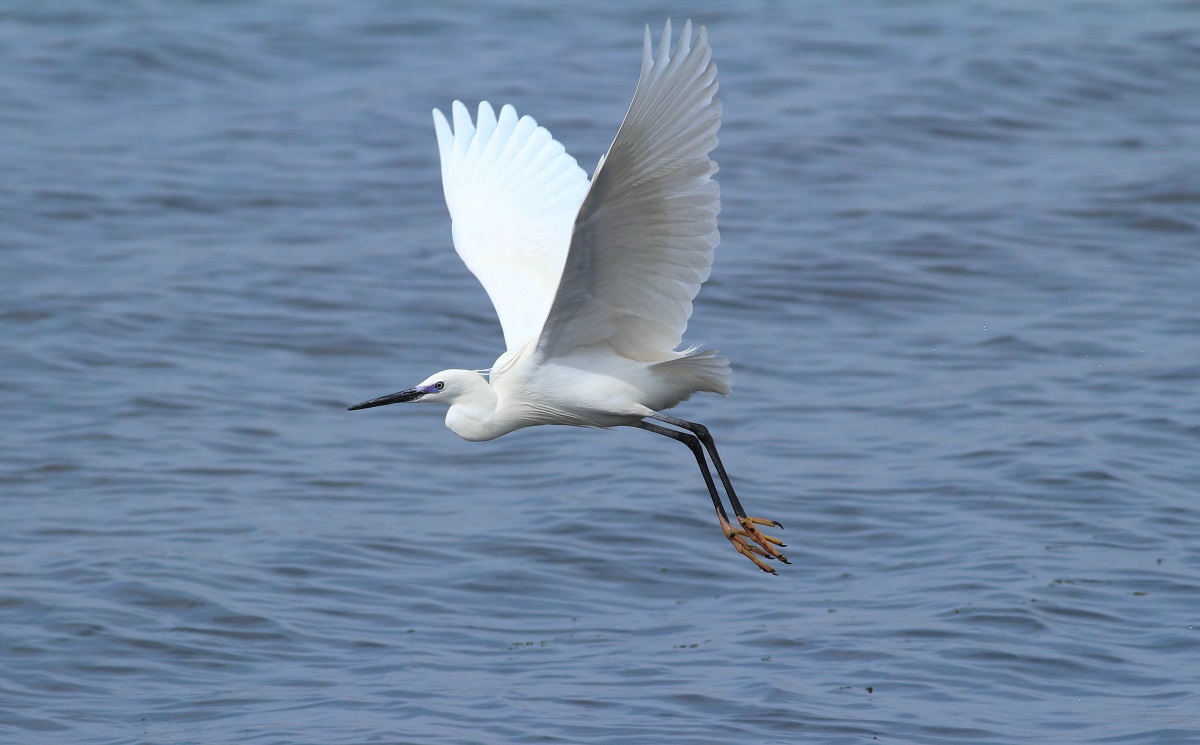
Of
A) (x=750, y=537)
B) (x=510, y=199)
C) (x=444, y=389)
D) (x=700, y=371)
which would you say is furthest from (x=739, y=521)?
(x=510, y=199)

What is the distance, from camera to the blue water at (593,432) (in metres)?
6.84

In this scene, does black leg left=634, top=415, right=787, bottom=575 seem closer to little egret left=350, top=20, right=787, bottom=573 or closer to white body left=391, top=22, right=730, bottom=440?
little egret left=350, top=20, right=787, bottom=573

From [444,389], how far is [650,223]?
122 cm

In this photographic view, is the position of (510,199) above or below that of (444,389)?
above

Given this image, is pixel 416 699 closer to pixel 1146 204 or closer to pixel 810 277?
pixel 810 277

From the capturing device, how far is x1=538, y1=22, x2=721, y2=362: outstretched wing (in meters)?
4.65

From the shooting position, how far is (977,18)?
17.2 m

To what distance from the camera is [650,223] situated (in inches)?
199

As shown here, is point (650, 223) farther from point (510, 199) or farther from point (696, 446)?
point (510, 199)

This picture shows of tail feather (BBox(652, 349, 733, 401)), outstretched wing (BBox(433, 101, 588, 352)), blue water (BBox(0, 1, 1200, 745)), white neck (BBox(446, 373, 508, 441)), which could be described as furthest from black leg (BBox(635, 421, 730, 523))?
blue water (BBox(0, 1, 1200, 745))

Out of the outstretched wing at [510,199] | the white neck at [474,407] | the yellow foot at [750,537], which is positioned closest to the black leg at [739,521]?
the yellow foot at [750,537]

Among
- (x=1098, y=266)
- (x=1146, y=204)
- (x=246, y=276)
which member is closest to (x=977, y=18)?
(x=1146, y=204)

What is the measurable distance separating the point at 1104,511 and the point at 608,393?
3623 mm

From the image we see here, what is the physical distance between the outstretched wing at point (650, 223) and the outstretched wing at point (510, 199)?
36.0 inches
